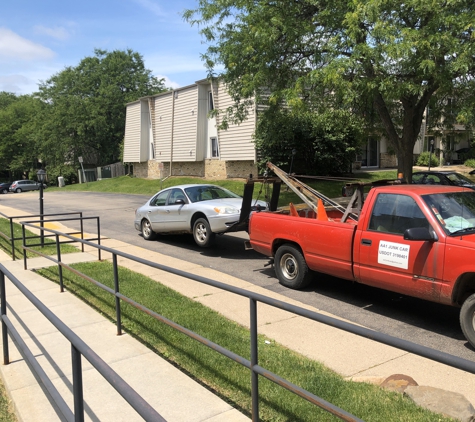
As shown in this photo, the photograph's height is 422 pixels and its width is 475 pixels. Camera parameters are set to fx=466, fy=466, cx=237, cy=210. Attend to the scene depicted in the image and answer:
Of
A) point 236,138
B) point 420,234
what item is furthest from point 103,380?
point 236,138

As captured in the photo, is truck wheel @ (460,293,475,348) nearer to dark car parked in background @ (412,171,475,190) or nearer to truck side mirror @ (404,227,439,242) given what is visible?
truck side mirror @ (404,227,439,242)

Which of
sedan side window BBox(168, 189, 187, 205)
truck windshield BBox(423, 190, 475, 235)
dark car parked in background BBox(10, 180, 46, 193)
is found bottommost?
dark car parked in background BBox(10, 180, 46, 193)

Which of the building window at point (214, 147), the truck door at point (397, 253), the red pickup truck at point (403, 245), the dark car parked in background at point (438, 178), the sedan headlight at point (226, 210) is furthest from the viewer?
the building window at point (214, 147)

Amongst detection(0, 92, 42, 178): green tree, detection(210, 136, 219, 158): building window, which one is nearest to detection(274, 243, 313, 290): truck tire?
detection(210, 136, 219, 158): building window

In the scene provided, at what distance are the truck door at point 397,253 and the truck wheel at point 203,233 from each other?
4.70 metres

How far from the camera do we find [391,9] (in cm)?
1156

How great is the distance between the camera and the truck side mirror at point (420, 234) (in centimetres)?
516

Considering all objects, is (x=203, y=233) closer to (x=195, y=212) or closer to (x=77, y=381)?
(x=195, y=212)

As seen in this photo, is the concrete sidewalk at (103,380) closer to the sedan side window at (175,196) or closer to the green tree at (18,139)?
the sedan side window at (175,196)

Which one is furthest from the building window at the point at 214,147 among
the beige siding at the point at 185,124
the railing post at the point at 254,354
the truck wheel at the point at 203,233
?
the railing post at the point at 254,354

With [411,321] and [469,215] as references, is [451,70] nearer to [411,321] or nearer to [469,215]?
[469,215]

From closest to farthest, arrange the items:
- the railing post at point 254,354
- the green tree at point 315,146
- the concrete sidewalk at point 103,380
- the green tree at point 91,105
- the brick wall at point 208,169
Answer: the railing post at point 254,354 → the concrete sidewalk at point 103,380 → the green tree at point 315,146 → the brick wall at point 208,169 → the green tree at point 91,105

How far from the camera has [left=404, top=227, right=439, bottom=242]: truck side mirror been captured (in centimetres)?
516

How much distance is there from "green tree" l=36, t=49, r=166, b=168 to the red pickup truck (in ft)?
151
